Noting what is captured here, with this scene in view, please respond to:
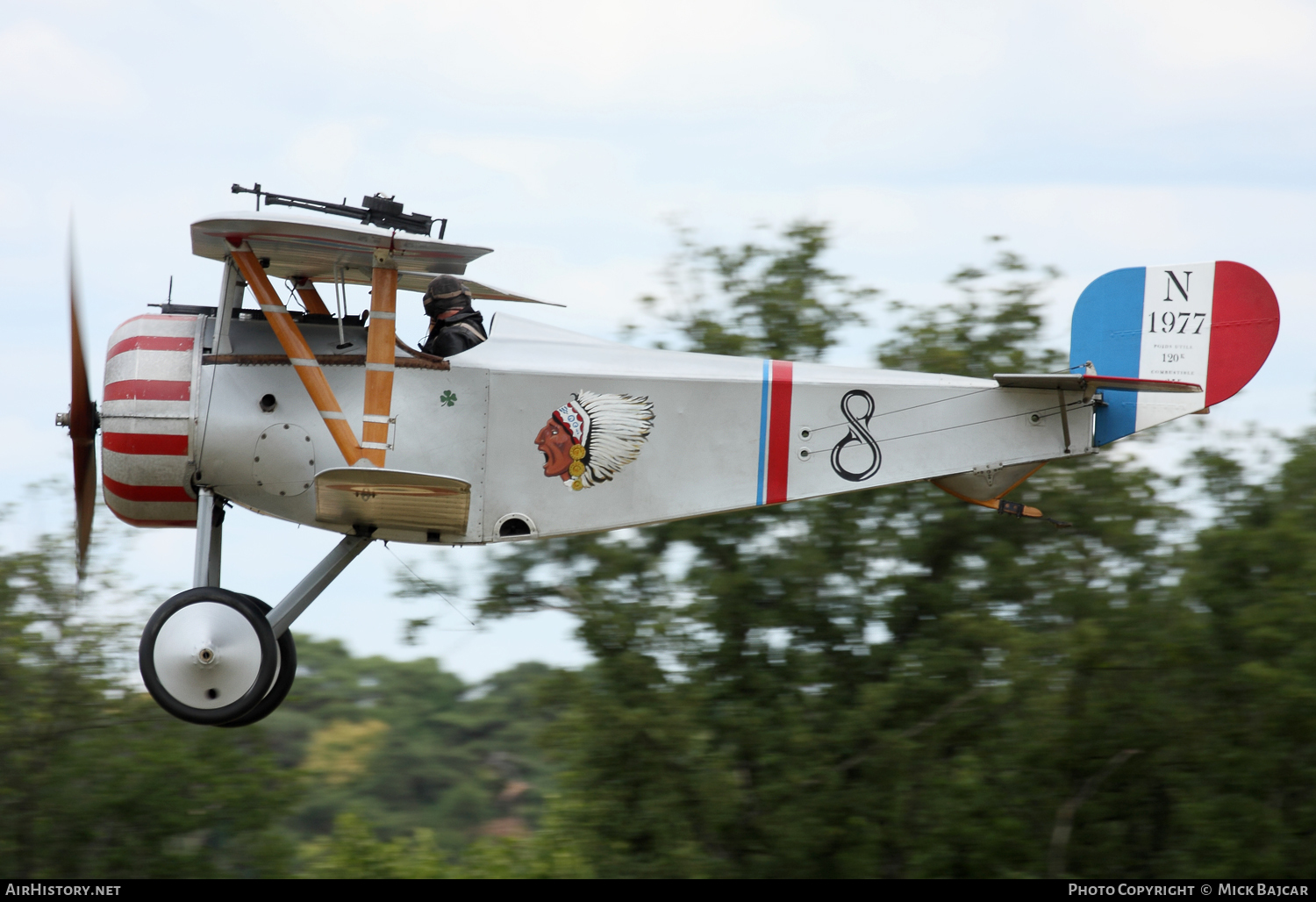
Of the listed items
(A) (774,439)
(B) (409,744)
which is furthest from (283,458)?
(B) (409,744)

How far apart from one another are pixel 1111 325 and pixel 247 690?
4.97m

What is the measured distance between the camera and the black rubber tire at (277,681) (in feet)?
19.7

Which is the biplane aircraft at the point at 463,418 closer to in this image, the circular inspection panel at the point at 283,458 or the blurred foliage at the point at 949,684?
the circular inspection panel at the point at 283,458

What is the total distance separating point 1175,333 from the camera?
6.69m

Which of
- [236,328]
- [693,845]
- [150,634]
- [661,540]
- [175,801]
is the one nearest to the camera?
[150,634]

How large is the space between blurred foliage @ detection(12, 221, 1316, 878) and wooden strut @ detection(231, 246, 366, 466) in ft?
17.9

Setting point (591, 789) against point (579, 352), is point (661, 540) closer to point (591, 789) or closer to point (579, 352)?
point (591, 789)

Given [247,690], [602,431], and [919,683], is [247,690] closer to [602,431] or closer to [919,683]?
[602,431]

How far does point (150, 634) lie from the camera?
5754 mm

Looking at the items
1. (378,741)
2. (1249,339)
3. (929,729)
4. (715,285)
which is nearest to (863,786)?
(929,729)

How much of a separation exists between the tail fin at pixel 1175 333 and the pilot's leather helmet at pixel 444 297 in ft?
11.3

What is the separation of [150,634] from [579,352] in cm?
250

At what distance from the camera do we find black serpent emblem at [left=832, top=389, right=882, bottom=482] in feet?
21.2

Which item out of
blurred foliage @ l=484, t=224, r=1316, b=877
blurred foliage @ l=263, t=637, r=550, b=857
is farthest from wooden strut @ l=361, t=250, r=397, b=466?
blurred foliage @ l=263, t=637, r=550, b=857
